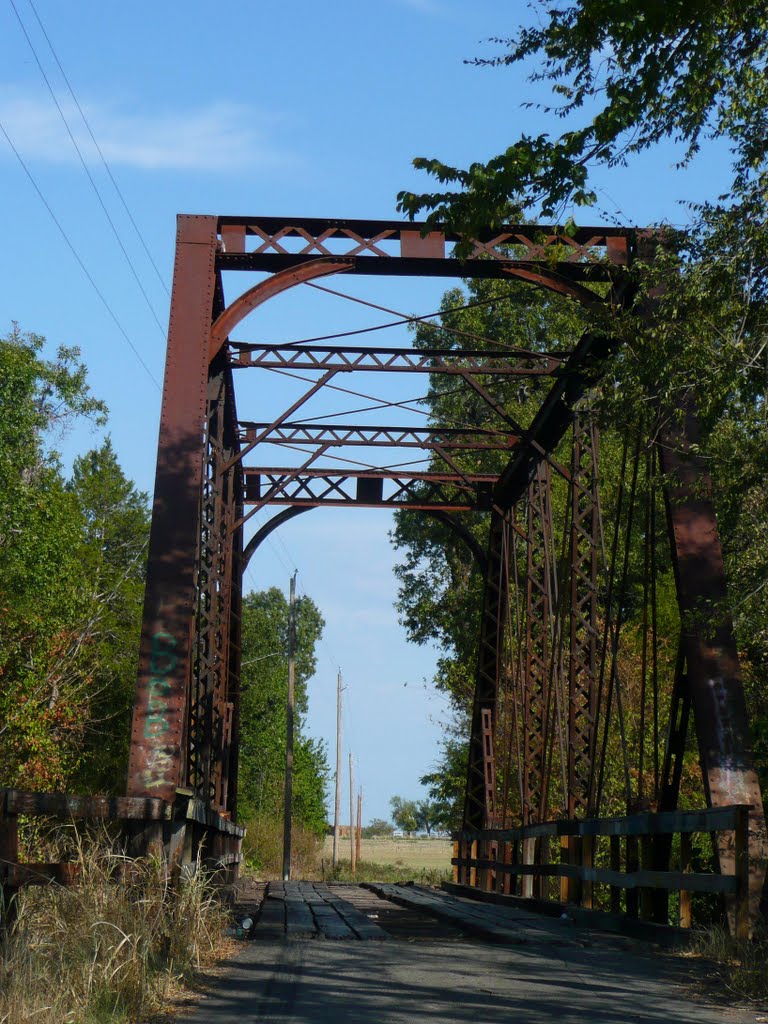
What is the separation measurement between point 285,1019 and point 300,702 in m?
76.1

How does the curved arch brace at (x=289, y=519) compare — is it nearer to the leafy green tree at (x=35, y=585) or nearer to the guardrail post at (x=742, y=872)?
the leafy green tree at (x=35, y=585)

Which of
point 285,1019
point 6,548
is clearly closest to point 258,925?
point 285,1019

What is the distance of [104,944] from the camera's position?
6500 millimetres

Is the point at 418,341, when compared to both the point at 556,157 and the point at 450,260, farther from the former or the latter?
the point at 556,157

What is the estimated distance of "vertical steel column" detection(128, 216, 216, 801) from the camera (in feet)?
36.8

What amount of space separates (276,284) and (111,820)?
245 inches

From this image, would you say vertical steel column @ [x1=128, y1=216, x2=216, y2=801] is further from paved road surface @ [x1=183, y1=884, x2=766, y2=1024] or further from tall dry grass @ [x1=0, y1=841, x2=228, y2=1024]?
tall dry grass @ [x1=0, y1=841, x2=228, y2=1024]

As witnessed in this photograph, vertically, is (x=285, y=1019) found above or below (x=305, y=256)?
below

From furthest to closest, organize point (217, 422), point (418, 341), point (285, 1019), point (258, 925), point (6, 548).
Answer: point (418, 341)
point (6, 548)
point (217, 422)
point (258, 925)
point (285, 1019)

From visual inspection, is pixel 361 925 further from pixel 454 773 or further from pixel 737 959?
pixel 454 773

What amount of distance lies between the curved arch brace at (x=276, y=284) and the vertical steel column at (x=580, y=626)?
398 centimetres

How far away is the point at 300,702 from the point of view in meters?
81.4

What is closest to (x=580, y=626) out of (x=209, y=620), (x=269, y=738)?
(x=209, y=620)

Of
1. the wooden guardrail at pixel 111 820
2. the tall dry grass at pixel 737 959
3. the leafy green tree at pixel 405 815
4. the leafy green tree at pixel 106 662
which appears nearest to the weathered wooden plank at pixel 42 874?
the wooden guardrail at pixel 111 820
